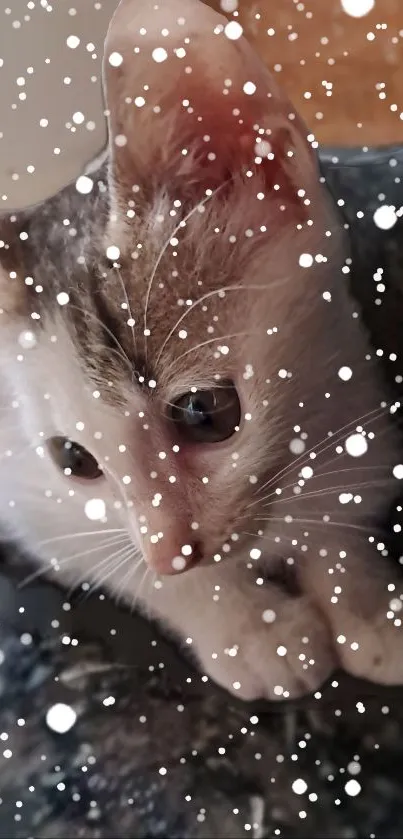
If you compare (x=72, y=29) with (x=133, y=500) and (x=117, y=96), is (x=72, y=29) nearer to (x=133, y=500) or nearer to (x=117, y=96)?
(x=117, y=96)

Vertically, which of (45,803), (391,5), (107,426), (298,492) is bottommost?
(45,803)

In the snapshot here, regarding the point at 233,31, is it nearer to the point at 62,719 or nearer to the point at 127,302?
the point at 127,302

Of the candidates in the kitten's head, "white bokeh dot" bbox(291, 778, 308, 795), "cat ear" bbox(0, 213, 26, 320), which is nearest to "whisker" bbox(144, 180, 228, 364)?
the kitten's head

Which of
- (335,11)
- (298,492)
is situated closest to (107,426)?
(298,492)

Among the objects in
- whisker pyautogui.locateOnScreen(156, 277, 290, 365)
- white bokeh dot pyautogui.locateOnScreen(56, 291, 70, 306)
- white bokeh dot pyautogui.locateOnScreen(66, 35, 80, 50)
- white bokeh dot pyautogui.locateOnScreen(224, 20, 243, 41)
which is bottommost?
whisker pyautogui.locateOnScreen(156, 277, 290, 365)
